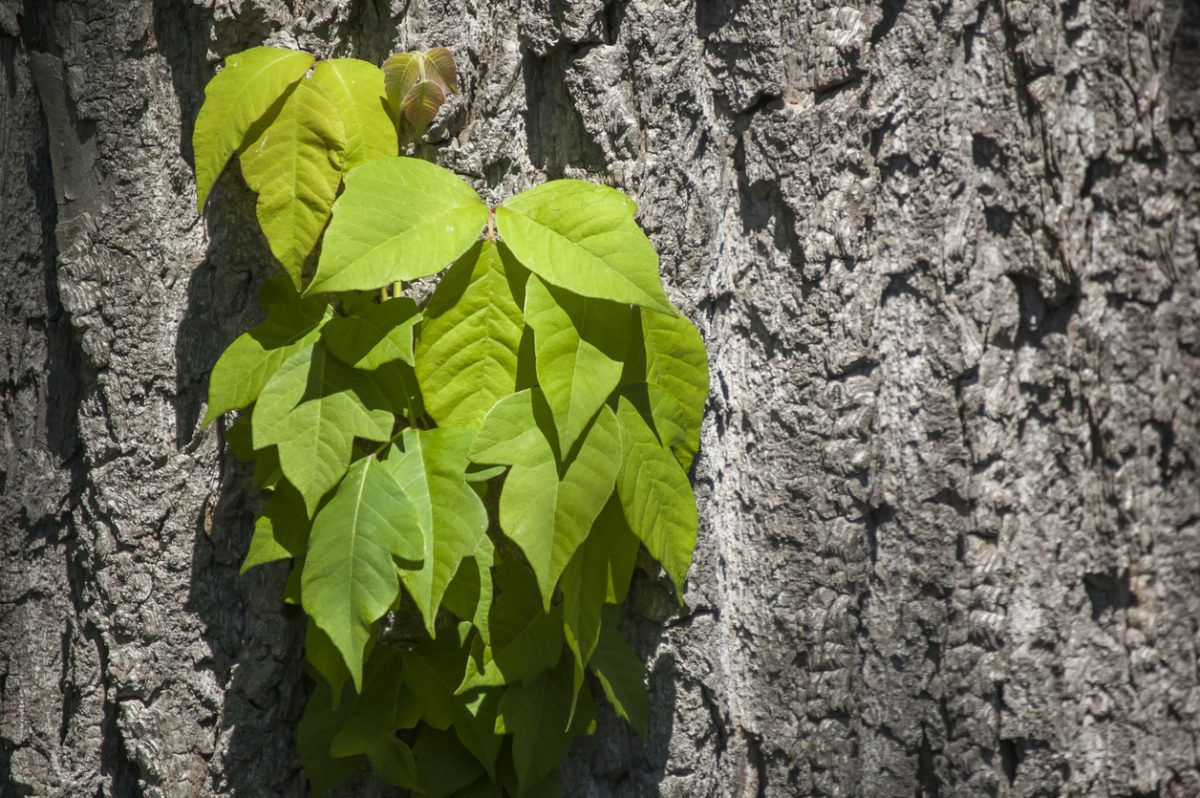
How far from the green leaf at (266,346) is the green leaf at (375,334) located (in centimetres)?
5

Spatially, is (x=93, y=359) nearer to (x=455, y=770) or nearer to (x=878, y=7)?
(x=455, y=770)

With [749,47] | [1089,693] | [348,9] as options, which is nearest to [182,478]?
[348,9]

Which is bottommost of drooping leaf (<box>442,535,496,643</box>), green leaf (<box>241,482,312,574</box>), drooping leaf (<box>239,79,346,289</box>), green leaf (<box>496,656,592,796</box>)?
green leaf (<box>496,656,592,796</box>)

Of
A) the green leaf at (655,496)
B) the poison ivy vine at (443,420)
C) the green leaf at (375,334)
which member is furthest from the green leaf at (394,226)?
the green leaf at (655,496)

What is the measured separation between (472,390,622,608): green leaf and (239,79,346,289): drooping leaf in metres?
0.37

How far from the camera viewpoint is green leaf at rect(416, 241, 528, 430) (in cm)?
114

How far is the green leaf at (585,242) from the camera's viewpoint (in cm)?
106

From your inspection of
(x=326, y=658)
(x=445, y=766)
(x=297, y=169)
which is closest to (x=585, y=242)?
(x=297, y=169)

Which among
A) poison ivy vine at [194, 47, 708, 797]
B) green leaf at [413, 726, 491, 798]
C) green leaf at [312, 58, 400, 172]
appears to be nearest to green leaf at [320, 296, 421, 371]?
poison ivy vine at [194, 47, 708, 797]

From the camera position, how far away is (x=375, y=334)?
A: 1152 millimetres

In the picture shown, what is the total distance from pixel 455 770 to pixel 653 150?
96cm

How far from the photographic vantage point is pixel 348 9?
131 cm

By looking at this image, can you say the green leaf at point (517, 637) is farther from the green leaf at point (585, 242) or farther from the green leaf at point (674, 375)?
the green leaf at point (585, 242)

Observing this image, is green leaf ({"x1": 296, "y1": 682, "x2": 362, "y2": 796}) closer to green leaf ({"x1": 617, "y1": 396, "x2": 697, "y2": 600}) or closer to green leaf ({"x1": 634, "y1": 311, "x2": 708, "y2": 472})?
green leaf ({"x1": 617, "y1": 396, "x2": 697, "y2": 600})
